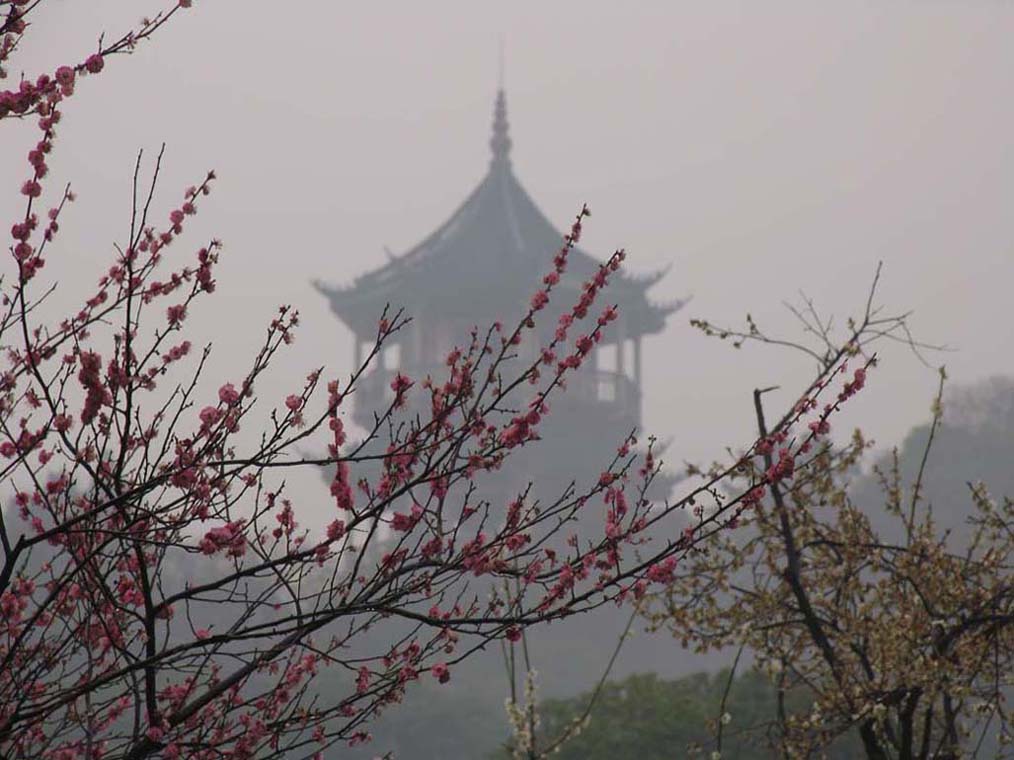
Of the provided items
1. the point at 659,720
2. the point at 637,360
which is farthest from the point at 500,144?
the point at 659,720

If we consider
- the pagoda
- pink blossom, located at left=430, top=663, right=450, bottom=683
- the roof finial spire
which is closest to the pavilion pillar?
the pagoda

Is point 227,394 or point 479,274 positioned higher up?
point 479,274

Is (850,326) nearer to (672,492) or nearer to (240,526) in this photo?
(240,526)

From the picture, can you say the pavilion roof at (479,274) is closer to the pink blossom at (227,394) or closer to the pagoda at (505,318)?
the pagoda at (505,318)

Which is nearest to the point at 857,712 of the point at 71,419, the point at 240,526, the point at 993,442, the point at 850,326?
the point at 850,326

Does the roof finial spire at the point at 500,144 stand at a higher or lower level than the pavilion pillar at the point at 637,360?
higher

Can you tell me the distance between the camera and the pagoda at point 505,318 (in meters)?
37.2

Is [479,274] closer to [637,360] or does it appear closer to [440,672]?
Answer: [637,360]

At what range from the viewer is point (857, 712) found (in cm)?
623


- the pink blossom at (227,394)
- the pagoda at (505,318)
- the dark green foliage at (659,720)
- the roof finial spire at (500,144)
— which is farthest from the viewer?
the roof finial spire at (500,144)

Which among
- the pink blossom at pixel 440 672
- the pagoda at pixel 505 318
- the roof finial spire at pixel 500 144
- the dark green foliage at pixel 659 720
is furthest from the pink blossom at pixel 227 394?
the roof finial spire at pixel 500 144

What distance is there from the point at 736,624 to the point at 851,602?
673 mm

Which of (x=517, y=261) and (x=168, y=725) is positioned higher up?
(x=517, y=261)

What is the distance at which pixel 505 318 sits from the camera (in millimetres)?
38031
